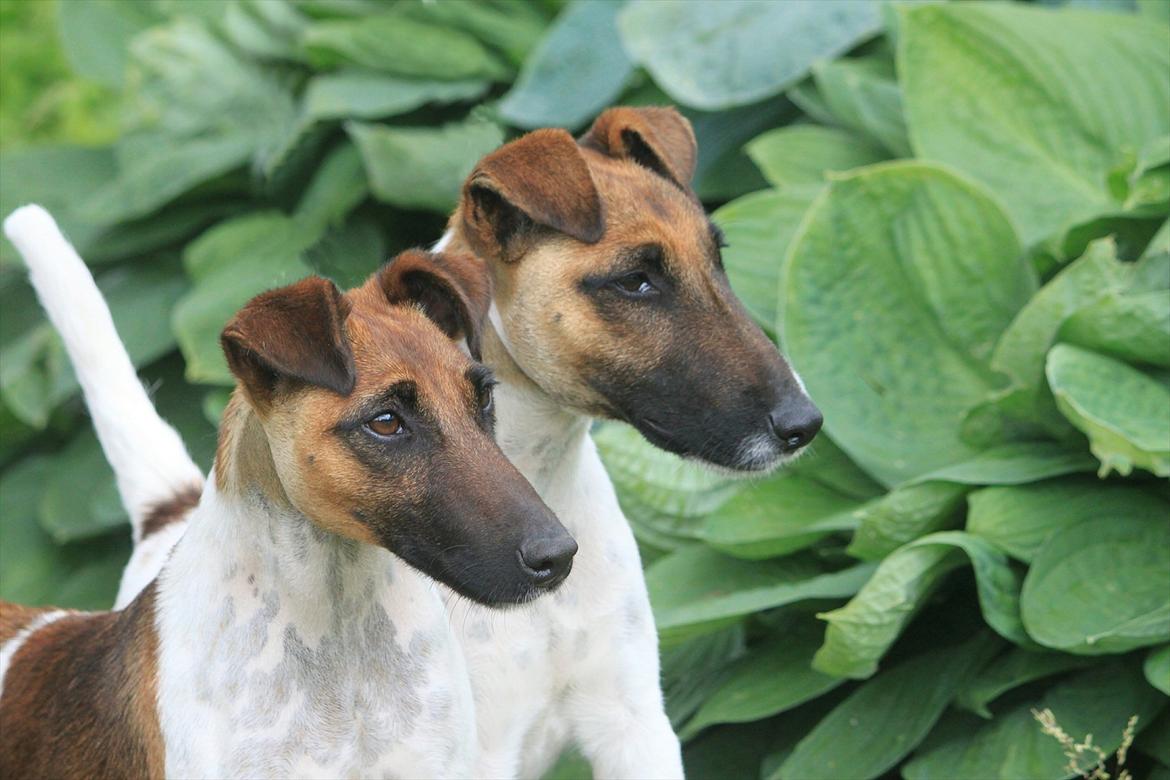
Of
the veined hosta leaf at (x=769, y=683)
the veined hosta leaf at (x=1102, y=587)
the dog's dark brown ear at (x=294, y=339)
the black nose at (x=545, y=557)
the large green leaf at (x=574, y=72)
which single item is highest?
the dog's dark brown ear at (x=294, y=339)

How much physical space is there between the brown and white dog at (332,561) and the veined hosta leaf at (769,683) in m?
1.39

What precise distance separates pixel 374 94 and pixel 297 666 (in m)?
3.86

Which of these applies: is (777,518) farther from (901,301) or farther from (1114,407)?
(1114,407)

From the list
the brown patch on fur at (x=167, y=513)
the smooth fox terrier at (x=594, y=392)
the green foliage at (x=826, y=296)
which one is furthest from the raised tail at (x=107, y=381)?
the green foliage at (x=826, y=296)

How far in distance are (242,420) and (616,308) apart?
82 cm

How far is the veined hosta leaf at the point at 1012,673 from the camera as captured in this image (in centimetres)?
455

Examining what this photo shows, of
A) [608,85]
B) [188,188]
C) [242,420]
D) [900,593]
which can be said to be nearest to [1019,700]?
[900,593]

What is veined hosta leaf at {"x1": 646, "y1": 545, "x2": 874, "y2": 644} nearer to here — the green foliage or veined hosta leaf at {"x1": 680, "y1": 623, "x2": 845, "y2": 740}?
the green foliage

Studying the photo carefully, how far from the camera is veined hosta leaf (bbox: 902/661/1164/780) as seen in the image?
4406mm

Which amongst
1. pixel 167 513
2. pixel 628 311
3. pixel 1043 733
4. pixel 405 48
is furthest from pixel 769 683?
pixel 405 48

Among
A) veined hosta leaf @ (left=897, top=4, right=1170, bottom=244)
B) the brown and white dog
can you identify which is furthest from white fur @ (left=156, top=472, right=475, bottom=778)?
veined hosta leaf @ (left=897, top=4, right=1170, bottom=244)

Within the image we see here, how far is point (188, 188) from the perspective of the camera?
7176 millimetres

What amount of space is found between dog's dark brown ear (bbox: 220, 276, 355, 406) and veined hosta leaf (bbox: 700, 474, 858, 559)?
1876 millimetres

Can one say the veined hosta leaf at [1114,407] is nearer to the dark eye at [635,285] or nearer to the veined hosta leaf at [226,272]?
the dark eye at [635,285]
